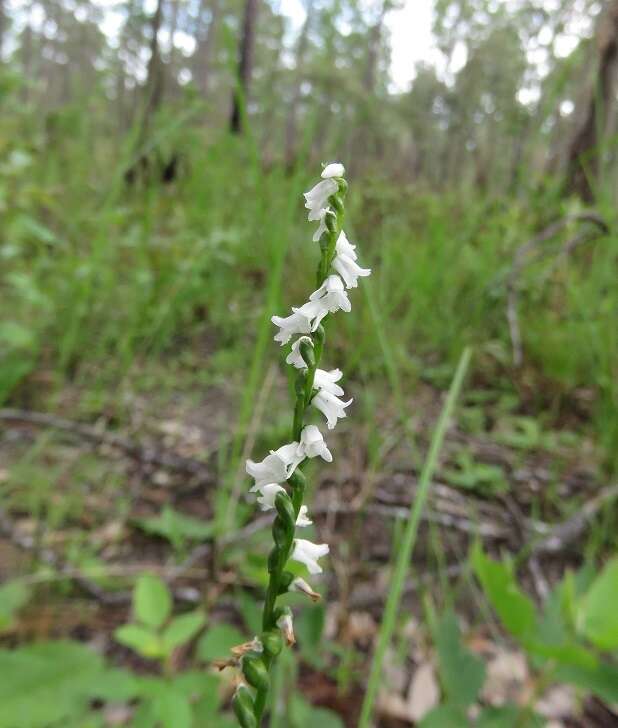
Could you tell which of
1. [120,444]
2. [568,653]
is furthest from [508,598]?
[120,444]

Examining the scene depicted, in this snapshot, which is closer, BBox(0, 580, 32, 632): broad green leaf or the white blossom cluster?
the white blossom cluster

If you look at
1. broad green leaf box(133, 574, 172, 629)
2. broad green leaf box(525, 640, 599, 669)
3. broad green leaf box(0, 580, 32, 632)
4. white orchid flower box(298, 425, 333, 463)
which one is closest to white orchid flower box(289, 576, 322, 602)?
white orchid flower box(298, 425, 333, 463)

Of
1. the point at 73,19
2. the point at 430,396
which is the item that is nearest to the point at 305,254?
the point at 430,396

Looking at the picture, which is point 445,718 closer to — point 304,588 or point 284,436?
point 304,588

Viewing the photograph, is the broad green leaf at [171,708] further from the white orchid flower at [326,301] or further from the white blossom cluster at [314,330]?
the white orchid flower at [326,301]

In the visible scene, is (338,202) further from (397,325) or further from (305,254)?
(305,254)

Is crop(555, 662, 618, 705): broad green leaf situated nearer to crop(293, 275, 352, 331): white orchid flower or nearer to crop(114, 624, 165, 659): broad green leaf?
crop(114, 624, 165, 659): broad green leaf

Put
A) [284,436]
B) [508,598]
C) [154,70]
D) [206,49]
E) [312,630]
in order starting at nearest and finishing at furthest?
[508,598]
[312,630]
[284,436]
[154,70]
[206,49]
